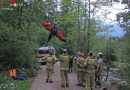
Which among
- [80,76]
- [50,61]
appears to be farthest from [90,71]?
[50,61]

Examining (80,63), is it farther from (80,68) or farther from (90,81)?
(90,81)

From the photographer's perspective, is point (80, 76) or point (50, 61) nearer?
point (80, 76)

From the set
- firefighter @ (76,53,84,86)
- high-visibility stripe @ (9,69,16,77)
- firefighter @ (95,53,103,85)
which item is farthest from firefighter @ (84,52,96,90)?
high-visibility stripe @ (9,69,16,77)

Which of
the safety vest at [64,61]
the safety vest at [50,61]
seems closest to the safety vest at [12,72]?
the safety vest at [50,61]

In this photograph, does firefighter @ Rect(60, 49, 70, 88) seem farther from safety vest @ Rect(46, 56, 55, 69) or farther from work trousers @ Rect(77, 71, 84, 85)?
safety vest @ Rect(46, 56, 55, 69)

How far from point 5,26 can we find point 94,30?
20.8 metres

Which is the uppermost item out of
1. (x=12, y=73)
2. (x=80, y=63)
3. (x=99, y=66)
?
(x=80, y=63)

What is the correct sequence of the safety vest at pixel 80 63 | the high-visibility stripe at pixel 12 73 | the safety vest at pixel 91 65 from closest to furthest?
the safety vest at pixel 91 65, the safety vest at pixel 80 63, the high-visibility stripe at pixel 12 73

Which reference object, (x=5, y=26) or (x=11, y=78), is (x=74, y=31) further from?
(x=11, y=78)

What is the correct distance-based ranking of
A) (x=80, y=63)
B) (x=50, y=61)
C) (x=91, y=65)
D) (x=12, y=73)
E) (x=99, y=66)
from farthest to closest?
(x=12, y=73) < (x=50, y=61) < (x=80, y=63) < (x=99, y=66) < (x=91, y=65)

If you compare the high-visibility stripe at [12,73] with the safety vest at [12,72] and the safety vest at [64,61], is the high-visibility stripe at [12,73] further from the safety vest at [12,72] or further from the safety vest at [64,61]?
the safety vest at [64,61]

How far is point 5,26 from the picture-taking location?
28391 mm

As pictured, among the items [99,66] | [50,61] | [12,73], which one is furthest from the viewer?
[12,73]

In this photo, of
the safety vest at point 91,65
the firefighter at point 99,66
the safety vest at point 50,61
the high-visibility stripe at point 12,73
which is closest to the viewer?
the safety vest at point 91,65
